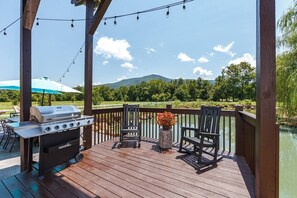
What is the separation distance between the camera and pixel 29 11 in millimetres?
2689

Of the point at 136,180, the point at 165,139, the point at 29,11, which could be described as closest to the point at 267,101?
the point at 136,180

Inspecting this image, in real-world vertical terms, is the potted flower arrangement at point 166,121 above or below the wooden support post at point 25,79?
below

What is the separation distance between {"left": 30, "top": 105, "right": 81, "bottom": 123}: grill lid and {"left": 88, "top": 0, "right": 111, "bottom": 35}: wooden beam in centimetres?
182

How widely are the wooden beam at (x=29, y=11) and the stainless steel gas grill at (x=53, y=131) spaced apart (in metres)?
1.41

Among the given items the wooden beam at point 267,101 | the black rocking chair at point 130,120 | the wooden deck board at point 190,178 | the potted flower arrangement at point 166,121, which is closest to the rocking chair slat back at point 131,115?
the black rocking chair at point 130,120

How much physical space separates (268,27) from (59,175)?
331cm

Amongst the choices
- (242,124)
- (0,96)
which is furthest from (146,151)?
(0,96)

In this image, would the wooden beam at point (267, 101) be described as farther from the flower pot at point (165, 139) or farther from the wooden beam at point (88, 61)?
the wooden beam at point (88, 61)

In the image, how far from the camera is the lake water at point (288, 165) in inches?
125

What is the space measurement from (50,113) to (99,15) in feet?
6.77

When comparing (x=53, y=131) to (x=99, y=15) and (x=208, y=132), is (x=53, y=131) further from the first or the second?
(x=208, y=132)

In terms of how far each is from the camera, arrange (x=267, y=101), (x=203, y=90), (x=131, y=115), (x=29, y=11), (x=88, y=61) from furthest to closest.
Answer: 1. (x=203, y=90)
2. (x=131, y=115)
3. (x=88, y=61)
4. (x=29, y=11)
5. (x=267, y=101)

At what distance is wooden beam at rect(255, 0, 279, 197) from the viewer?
5.72 feet

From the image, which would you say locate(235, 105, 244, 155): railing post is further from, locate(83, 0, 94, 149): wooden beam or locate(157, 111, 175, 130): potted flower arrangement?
locate(83, 0, 94, 149): wooden beam
